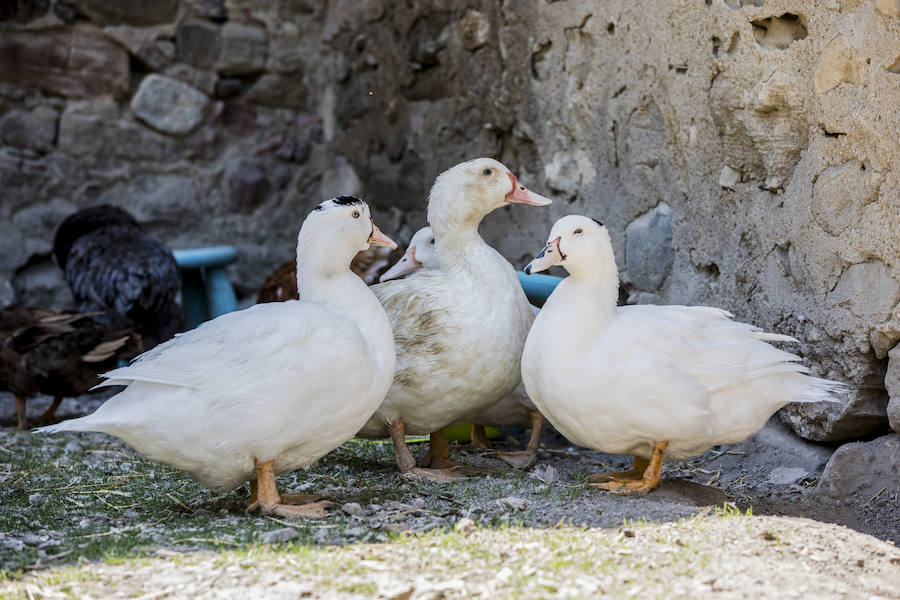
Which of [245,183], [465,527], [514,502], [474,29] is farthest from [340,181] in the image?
[465,527]

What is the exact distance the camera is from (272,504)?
323 cm

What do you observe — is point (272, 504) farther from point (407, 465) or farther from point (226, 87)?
point (226, 87)

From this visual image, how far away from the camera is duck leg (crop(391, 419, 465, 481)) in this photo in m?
3.79

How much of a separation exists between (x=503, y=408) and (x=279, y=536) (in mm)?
1686

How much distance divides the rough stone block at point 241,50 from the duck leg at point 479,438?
382cm

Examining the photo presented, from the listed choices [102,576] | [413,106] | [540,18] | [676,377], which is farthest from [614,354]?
[413,106]

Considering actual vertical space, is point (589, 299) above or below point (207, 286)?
above

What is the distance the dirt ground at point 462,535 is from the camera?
8.09ft

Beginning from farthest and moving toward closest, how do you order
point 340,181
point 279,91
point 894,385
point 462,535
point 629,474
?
point 279,91 < point 340,181 < point 629,474 < point 894,385 < point 462,535

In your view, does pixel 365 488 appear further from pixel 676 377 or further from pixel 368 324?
pixel 676 377

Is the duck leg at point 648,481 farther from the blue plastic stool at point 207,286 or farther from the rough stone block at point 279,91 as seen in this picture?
the rough stone block at point 279,91

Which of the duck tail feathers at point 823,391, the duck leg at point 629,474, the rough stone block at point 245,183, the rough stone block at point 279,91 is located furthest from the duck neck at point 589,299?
the rough stone block at point 279,91

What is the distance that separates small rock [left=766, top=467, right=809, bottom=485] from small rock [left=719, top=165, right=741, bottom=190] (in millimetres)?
1136

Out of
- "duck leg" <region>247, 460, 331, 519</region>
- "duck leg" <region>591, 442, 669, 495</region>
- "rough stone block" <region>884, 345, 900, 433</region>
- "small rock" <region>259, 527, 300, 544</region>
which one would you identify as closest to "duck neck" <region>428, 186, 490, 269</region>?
"duck leg" <region>591, 442, 669, 495</region>
